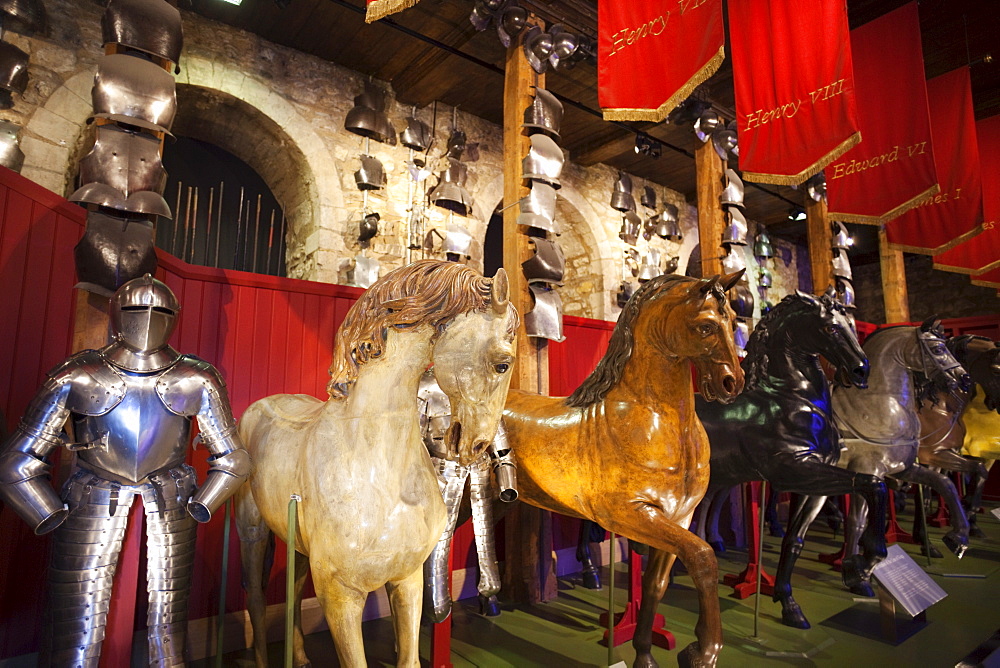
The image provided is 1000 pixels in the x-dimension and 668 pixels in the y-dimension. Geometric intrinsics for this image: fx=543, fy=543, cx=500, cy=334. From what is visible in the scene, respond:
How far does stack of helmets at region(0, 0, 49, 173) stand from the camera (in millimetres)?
4078

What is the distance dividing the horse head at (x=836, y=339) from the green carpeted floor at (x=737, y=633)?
4.79 ft

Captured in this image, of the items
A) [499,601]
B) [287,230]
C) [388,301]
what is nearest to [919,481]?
[499,601]

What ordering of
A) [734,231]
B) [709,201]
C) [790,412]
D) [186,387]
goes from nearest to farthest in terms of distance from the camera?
1. [186,387]
2. [790,412]
3. [709,201]
4. [734,231]

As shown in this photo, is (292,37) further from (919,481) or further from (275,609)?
(919,481)

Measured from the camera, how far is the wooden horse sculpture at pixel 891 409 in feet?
12.1

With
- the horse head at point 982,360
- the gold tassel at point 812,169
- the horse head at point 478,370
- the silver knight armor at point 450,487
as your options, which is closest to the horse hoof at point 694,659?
the silver knight armor at point 450,487

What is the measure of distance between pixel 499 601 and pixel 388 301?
2945 millimetres

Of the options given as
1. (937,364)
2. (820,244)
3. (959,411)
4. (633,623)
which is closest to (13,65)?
(633,623)

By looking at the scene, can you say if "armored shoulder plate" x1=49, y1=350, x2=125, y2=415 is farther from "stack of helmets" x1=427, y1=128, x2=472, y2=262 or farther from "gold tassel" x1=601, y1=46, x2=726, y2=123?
"stack of helmets" x1=427, y1=128, x2=472, y2=262

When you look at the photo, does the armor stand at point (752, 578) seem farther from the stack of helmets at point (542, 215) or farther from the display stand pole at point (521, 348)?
the stack of helmets at point (542, 215)

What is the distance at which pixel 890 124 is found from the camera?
5180 millimetres

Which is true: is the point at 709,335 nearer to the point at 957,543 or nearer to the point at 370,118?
the point at 957,543

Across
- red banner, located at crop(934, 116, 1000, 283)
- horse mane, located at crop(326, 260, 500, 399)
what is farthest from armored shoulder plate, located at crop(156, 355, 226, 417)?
red banner, located at crop(934, 116, 1000, 283)

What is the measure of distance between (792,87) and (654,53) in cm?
138
